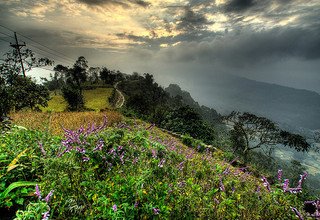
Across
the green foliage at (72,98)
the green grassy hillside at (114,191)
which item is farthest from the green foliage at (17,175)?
the green foliage at (72,98)

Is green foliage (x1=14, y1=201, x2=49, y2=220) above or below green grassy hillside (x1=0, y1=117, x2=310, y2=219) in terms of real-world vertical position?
above

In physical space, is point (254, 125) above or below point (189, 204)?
below

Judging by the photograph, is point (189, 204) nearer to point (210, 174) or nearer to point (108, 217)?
point (108, 217)

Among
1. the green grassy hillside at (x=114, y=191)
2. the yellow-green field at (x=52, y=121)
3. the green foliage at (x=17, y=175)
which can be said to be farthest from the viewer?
the yellow-green field at (x=52, y=121)

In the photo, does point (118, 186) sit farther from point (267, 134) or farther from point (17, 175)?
point (267, 134)

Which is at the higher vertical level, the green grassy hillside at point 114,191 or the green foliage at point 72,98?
the green grassy hillside at point 114,191

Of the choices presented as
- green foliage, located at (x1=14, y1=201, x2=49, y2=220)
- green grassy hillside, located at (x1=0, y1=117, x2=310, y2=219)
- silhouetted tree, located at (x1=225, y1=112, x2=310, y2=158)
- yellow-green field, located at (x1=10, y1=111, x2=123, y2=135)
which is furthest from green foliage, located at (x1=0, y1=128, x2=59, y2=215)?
silhouetted tree, located at (x1=225, y1=112, x2=310, y2=158)

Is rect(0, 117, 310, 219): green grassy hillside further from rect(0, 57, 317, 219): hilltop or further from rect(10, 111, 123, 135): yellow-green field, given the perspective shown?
rect(10, 111, 123, 135): yellow-green field

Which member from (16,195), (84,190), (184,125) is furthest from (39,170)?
(184,125)

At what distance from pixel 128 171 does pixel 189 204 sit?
1.33m

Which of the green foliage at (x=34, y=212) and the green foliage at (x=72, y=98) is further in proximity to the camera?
the green foliage at (x=72, y=98)

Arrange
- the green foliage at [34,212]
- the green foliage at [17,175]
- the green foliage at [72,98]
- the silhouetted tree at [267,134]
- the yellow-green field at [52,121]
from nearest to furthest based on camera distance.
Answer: the green foliage at [34,212], the green foliage at [17,175], the yellow-green field at [52,121], the silhouetted tree at [267,134], the green foliage at [72,98]

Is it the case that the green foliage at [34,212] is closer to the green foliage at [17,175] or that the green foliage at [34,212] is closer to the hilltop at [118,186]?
the hilltop at [118,186]

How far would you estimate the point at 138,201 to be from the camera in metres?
2.98
